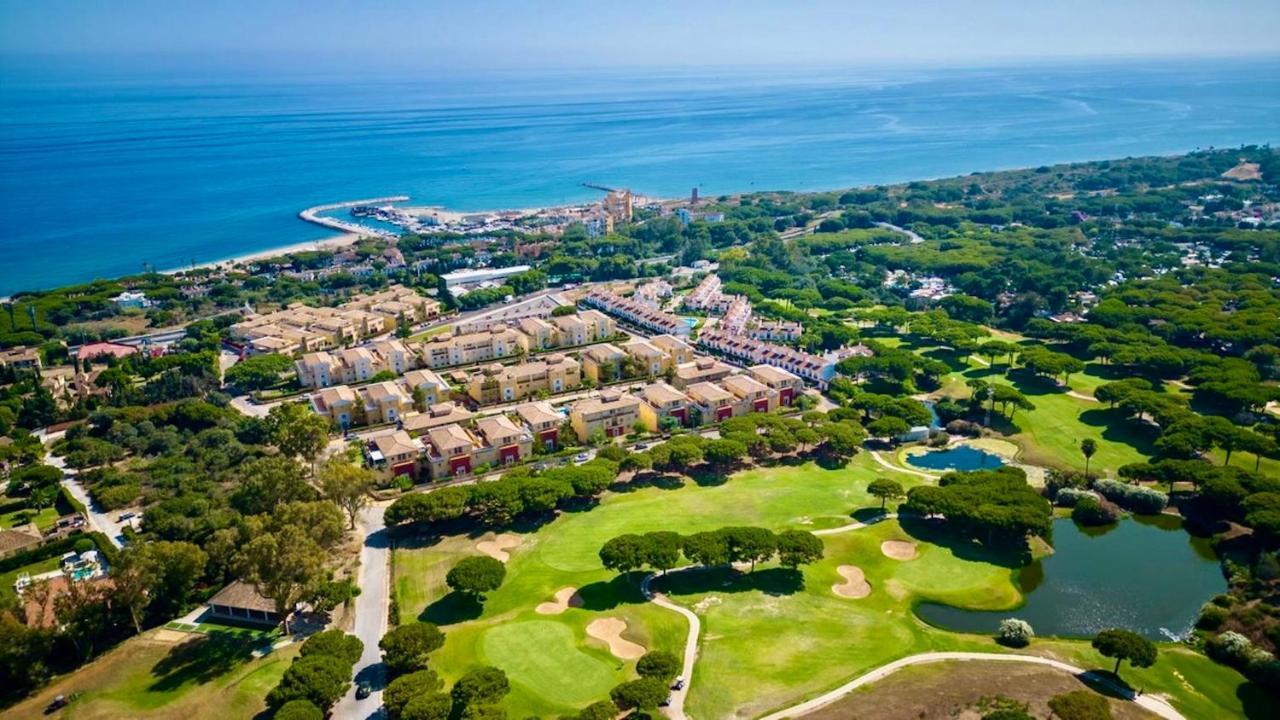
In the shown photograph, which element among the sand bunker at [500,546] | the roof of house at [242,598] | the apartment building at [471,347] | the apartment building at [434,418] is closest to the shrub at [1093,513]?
the sand bunker at [500,546]

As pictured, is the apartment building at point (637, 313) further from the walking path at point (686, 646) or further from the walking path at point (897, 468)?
the walking path at point (686, 646)

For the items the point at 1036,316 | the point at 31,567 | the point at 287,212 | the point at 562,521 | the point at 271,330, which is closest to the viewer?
the point at 31,567

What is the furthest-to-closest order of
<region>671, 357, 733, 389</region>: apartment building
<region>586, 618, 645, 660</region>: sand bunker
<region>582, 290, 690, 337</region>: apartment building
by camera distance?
<region>582, 290, 690, 337</region>: apartment building → <region>671, 357, 733, 389</region>: apartment building → <region>586, 618, 645, 660</region>: sand bunker

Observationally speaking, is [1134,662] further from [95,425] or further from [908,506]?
[95,425]

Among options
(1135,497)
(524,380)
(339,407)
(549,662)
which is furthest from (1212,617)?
(339,407)

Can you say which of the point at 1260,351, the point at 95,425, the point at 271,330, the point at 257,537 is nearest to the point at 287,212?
the point at 271,330

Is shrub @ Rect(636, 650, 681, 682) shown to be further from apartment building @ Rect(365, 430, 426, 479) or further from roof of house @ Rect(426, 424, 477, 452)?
apartment building @ Rect(365, 430, 426, 479)

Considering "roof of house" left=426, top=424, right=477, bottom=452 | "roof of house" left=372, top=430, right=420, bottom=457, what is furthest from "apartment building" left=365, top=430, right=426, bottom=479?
Result: "roof of house" left=426, top=424, right=477, bottom=452

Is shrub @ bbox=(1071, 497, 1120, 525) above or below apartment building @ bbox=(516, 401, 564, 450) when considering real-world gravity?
below
